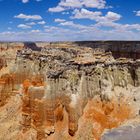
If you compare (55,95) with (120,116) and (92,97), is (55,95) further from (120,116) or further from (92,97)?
(120,116)

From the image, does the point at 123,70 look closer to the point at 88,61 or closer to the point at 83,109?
the point at 88,61

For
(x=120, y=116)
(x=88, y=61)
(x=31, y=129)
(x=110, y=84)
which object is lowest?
(x=31, y=129)

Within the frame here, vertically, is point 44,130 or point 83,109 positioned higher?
point 83,109

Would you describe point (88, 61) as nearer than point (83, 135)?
No

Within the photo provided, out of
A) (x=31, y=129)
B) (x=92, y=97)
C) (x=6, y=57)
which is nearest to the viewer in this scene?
(x=92, y=97)

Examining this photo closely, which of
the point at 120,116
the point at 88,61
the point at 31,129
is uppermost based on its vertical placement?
the point at 88,61

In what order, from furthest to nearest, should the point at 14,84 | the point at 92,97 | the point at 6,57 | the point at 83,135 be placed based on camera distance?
the point at 6,57
the point at 14,84
the point at 92,97
the point at 83,135

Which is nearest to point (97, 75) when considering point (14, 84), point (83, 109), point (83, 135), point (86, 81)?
point (86, 81)

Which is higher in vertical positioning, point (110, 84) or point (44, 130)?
point (110, 84)

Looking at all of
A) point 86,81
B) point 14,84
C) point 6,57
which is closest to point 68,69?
point 86,81
